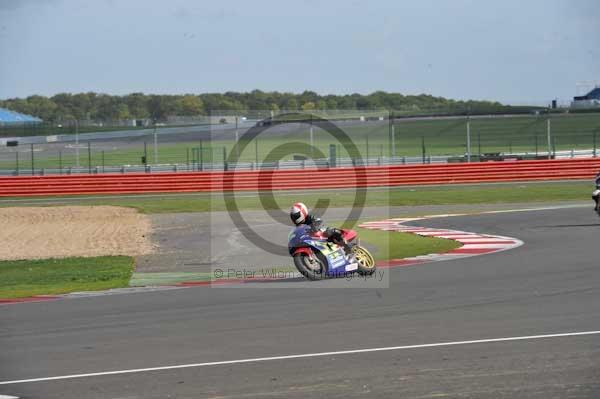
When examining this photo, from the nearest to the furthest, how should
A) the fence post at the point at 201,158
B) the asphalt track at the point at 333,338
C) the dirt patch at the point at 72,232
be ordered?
the asphalt track at the point at 333,338 → the dirt patch at the point at 72,232 → the fence post at the point at 201,158

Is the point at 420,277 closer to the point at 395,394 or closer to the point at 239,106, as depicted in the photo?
the point at 395,394

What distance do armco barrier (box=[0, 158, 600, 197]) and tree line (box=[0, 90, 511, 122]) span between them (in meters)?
4.71

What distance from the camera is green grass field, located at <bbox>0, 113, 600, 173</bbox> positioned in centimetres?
5262

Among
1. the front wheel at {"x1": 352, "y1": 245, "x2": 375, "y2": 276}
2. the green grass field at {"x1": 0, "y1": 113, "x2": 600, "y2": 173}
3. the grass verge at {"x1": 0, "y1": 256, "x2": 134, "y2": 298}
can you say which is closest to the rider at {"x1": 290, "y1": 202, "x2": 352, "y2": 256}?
the front wheel at {"x1": 352, "y1": 245, "x2": 375, "y2": 276}

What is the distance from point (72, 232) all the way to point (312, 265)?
14.2 meters

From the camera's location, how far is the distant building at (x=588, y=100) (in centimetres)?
6465

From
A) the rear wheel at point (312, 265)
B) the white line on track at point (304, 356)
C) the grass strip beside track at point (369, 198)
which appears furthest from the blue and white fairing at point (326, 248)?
the grass strip beside track at point (369, 198)

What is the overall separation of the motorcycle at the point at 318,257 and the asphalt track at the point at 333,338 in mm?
722

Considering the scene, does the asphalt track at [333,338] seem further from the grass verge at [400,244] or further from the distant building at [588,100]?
the distant building at [588,100]

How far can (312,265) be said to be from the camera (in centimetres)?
1569

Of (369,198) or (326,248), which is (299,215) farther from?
(369,198)

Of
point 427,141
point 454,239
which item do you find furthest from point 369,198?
point 427,141

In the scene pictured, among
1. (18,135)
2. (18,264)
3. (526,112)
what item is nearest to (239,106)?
(18,135)

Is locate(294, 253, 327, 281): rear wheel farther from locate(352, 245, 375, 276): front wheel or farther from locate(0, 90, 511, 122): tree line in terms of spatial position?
locate(0, 90, 511, 122): tree line
